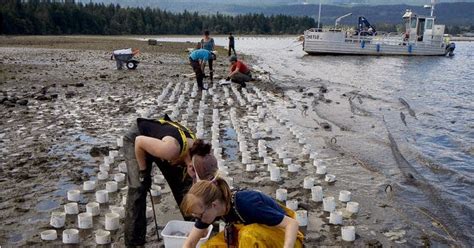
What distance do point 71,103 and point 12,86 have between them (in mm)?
3795

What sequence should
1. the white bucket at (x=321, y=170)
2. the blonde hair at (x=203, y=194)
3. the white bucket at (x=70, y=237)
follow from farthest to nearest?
the white bucket at (x=321, y=170), the white bucket at (x=70, y=237), the blonde hair at (x=203, y=194)

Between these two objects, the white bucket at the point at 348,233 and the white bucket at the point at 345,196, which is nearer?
the white bucket at the point at 348,233

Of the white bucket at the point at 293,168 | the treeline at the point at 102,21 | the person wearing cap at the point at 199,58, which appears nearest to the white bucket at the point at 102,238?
the white bucket at the point at 293,168

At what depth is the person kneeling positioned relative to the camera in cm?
313

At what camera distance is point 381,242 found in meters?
4.77

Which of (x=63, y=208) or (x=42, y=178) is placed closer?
(x=63, y=208)

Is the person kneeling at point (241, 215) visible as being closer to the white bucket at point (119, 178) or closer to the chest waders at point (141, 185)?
the chest waders at point (141, 185)

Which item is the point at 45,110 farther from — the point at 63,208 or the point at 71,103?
the point at 63,208

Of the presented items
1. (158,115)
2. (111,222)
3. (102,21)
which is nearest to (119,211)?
(111,222)

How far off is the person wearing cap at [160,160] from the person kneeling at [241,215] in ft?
1.07

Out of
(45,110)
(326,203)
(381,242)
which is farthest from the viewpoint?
(45,110)

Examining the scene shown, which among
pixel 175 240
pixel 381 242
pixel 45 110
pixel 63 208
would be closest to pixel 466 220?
pixel 381 242

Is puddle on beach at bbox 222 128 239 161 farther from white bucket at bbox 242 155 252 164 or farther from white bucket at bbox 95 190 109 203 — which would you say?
white bucket at bbox 95 190 109 203

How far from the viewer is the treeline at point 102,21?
6169 cm
